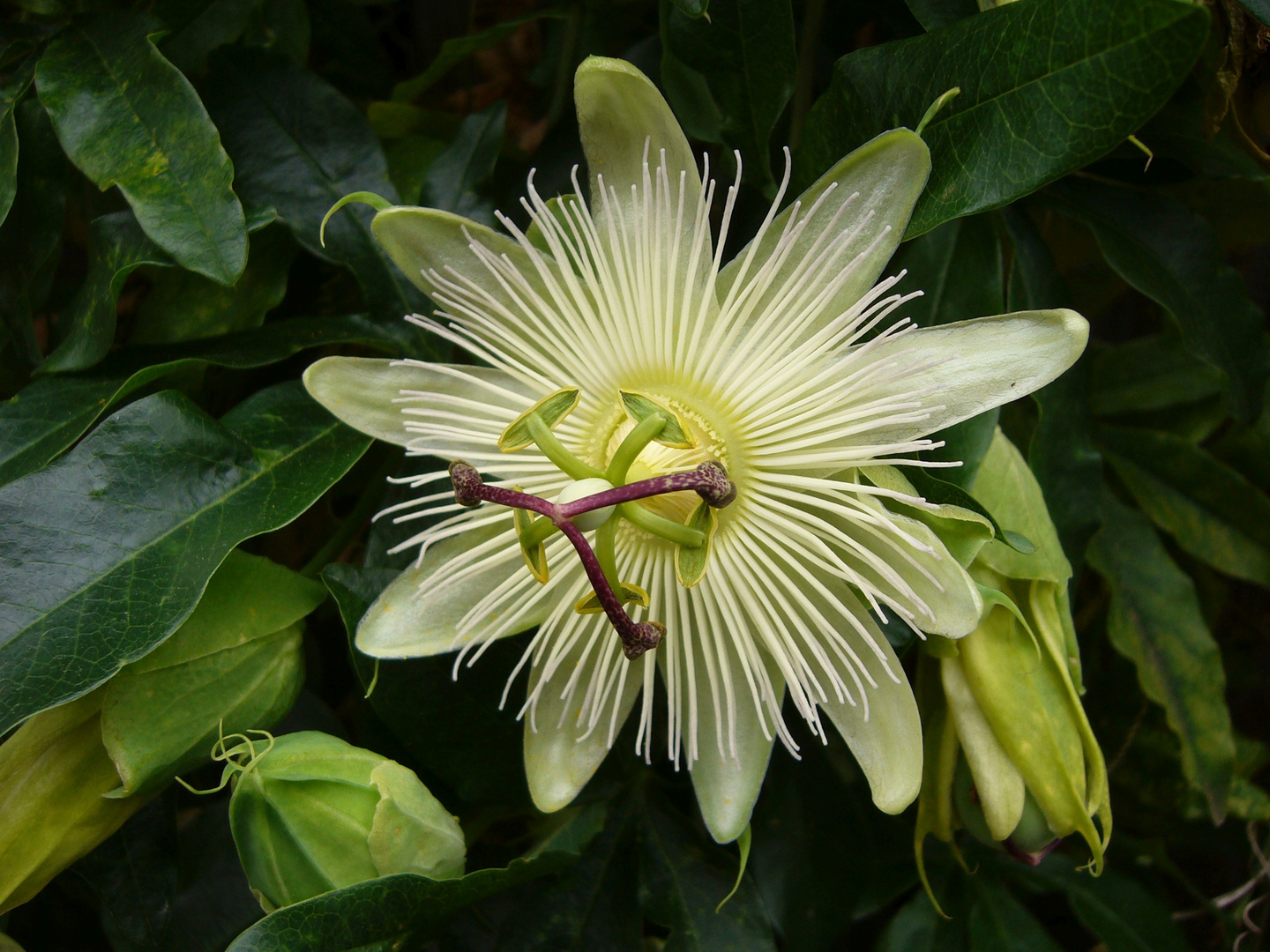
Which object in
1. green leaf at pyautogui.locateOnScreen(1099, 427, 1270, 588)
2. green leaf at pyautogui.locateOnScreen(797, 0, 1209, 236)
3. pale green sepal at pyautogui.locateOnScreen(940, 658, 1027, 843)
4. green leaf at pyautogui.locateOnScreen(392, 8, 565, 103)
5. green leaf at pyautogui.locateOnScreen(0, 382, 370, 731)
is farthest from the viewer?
green leaf at pyautogui.locateOnScreen(1099, 427, 1270, 588)

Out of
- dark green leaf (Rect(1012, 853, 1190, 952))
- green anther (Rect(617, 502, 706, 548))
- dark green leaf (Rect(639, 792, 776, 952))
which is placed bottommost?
dark green leaf (Rect(1012, 853, 1190, 952))

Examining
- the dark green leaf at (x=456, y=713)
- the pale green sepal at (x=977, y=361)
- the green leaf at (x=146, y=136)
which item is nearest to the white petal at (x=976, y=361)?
the pale green sepal at (x=977, y=361)

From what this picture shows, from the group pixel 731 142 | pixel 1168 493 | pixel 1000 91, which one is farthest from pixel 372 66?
pixel 1168 493

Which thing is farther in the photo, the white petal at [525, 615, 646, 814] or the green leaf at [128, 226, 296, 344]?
the green leaf at [128, 226, 296, 344]

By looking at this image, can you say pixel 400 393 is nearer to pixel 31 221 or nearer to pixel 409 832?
pixel 409 832

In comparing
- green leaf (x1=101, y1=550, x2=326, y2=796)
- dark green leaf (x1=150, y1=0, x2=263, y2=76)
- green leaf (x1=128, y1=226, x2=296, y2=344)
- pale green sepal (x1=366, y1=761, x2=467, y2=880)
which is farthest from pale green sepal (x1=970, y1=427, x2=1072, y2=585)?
Answer: dark green leaf (x1=150, y1=0, x2=263, y2=76)

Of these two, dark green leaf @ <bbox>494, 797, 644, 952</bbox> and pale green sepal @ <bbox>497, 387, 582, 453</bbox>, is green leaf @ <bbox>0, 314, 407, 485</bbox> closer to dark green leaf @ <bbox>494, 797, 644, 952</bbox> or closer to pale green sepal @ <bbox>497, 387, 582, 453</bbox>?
pale green sepal @ <bbox>497, 387, 582, 453</bbox>
